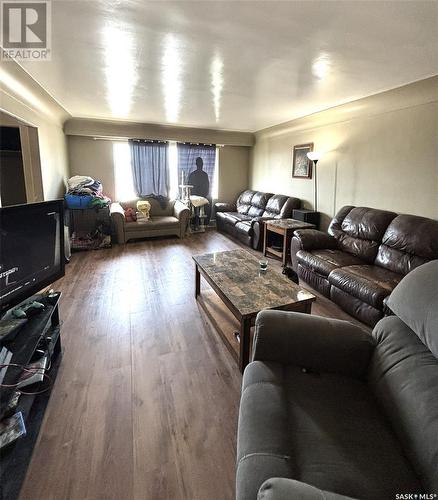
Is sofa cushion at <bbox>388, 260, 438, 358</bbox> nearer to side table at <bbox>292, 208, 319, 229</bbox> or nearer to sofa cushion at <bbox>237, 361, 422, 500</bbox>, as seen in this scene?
sofa cushion at <bbox>237, 361, 422, 500</bbox>

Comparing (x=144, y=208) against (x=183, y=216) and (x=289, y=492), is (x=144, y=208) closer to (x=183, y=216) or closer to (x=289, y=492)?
(x=183, y=216)

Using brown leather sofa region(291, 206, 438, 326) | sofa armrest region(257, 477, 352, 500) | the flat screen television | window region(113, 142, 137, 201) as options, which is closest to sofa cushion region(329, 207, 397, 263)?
brown leather sofa region(291, 206, 438, 326)

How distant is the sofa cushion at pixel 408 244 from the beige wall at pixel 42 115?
390 cm

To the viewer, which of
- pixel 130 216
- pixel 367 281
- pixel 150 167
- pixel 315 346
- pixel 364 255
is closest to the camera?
pixel 315 346

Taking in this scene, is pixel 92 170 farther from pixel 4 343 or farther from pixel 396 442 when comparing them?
pixel 396 442

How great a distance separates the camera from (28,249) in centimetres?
152

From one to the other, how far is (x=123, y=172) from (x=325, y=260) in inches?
178

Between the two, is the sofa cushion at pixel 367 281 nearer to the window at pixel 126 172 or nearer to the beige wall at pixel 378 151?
the beige wall at pixel 378 151

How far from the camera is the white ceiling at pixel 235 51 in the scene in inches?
63.1

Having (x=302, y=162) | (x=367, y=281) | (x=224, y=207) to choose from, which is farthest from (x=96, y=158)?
(x=367, y=281)

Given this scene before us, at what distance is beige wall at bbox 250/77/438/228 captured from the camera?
2914 millimetres

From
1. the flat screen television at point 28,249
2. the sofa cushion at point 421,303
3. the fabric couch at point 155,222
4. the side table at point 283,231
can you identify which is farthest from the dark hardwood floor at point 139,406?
the fabric couch at point 155,222

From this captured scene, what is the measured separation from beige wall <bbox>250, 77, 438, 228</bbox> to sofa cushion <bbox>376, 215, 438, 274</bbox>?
1.19 ft

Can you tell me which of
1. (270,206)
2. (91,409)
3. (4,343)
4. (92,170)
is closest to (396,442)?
(91,409)
